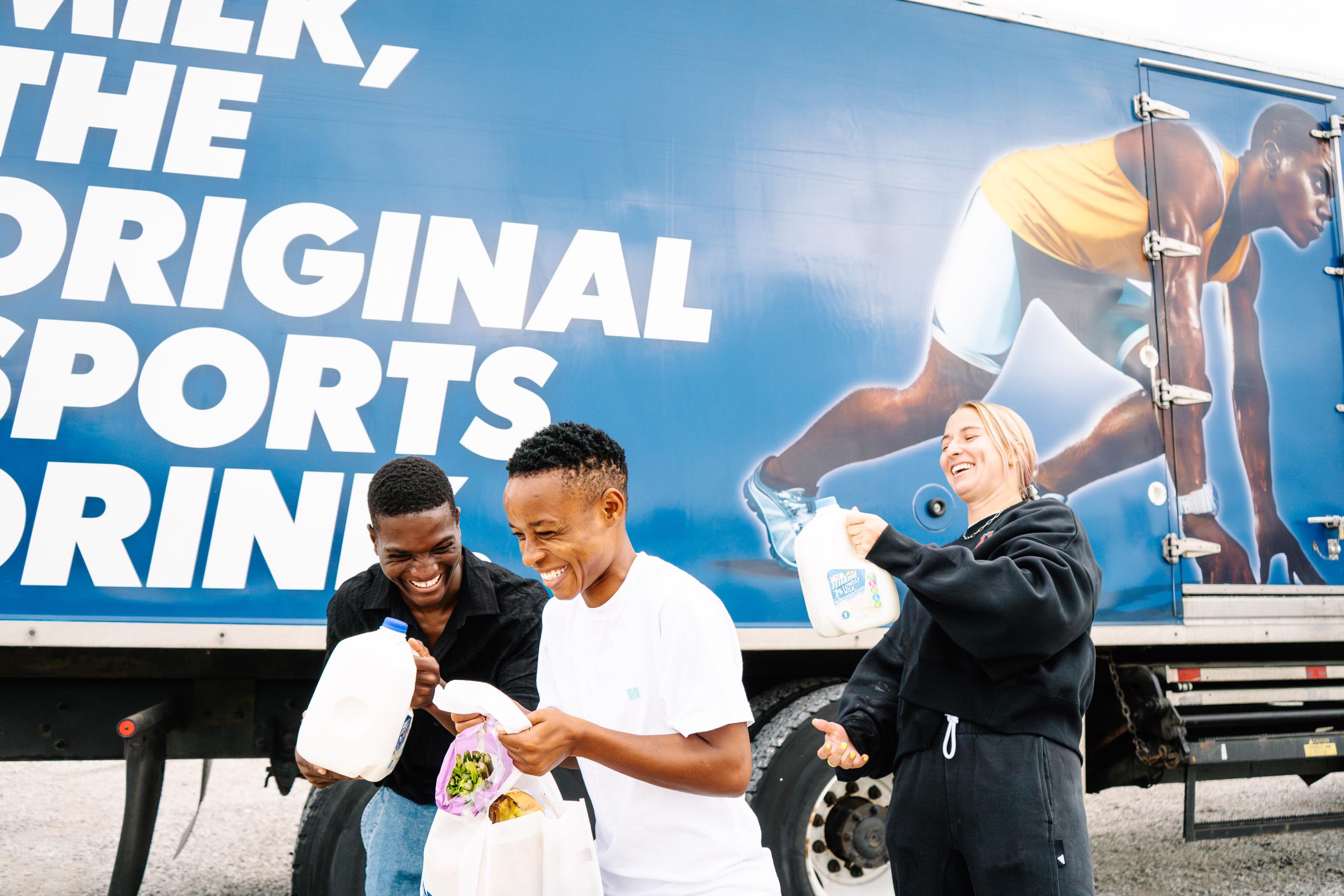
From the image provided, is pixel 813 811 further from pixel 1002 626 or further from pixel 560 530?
pixel 560 530

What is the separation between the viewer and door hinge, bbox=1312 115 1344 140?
429cm

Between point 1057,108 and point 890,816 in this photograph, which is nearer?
point 890,816

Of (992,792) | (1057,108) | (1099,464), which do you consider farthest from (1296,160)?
(992,792)

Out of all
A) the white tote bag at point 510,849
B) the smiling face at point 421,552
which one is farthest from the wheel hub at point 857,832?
the white tote bag at point 510,849

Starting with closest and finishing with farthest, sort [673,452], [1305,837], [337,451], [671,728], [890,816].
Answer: [671,728] → [890,816] → [337,451] → [673,452] → [1305,837]

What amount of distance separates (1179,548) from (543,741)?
3145 mm

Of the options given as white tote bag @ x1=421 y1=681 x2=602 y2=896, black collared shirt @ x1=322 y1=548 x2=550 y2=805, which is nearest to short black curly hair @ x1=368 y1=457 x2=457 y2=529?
black collared shirt @ x1=322 y1=548 x2=550 y2=805

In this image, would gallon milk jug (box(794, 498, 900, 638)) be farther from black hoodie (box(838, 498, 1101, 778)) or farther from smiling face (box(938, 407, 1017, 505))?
smiling face (box(938, 407, 1017, 505))

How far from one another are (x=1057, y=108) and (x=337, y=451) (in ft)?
9.73

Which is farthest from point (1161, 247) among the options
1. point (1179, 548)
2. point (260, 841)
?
point (260, 841)

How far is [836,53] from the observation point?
11.8ft

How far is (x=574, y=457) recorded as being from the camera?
162cm

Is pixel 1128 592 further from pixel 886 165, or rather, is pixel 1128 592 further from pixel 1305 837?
pixel 1305 837

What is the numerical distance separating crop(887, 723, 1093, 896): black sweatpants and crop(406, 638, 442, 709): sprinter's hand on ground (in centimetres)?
97
